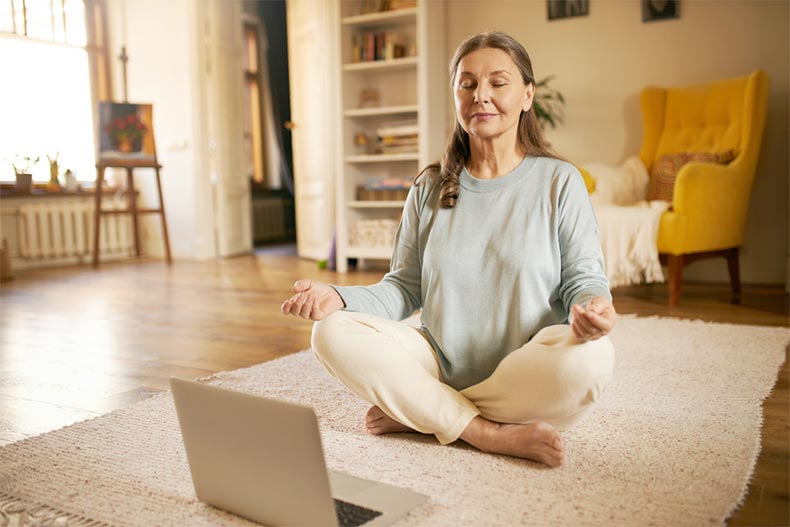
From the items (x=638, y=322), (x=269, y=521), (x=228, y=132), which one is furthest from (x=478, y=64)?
(x=228, y=132)

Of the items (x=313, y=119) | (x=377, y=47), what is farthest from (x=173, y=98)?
(x=377, y=47)

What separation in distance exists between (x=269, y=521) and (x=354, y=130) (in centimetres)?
373

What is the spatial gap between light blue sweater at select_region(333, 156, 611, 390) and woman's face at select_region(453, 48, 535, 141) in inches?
4.1

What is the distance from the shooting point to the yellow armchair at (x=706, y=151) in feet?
9.65

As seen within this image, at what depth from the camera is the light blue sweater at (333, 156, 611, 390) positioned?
4.18ft

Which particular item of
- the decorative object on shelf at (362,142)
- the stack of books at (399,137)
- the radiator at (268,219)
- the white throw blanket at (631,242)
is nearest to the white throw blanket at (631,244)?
the white throw blanket at (631,242)

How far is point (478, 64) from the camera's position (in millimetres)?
1273

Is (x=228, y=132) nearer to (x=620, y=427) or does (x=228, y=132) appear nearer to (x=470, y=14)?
(x=470, y=14)

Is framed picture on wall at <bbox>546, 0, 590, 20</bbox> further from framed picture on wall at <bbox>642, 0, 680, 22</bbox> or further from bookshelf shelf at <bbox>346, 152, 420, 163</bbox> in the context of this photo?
bookshelf shelf at <bbox>346, 152, 420, 163</bbox>

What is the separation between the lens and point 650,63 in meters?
3.81

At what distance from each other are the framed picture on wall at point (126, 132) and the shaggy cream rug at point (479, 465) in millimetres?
3775

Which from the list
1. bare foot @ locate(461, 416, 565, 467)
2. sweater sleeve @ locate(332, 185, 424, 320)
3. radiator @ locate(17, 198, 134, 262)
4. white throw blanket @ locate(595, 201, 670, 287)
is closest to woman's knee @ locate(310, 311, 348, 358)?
sweater sleeve @ locate(332, 185, 424, 320)

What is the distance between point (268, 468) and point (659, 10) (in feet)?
11.8

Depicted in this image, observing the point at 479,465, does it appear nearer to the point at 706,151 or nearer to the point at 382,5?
the point at 706,151
